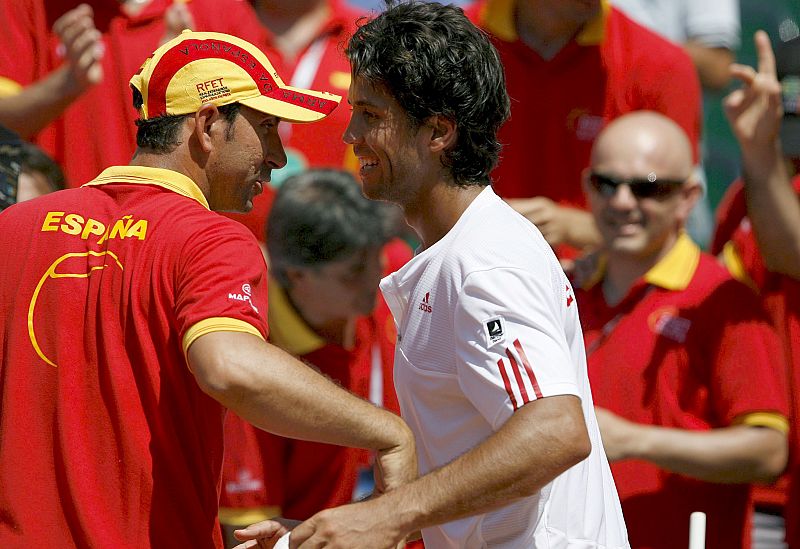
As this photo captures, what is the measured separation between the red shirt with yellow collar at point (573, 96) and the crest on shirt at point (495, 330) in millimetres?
2366

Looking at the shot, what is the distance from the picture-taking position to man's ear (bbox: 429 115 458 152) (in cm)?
275

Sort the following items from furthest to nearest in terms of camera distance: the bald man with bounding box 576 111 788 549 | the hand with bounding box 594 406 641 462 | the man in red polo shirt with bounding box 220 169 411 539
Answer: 1. the man in red polo shirt with bounding box 220 169 411 539
2. the bald man with bounding box 576 111 788 549
3. the hand with bounding box 594 406 641 462

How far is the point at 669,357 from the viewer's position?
4.16m

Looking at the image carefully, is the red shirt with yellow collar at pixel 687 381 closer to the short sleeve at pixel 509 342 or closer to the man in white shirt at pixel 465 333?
the man in white shirt at pixel 465 333

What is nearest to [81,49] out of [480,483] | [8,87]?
[8,87]

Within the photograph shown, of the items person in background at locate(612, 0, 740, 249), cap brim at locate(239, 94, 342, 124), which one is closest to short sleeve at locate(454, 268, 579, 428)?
cap brim at locate(239, 94, 342, 124)

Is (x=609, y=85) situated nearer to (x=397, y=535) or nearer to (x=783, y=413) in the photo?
(x=783, y=413)

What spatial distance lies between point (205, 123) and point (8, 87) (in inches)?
73.3

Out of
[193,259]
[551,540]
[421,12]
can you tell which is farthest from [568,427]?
[421,12]

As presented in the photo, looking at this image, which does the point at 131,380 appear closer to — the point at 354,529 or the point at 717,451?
the point at 354,529

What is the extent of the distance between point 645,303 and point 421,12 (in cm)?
185

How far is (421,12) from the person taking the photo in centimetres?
278

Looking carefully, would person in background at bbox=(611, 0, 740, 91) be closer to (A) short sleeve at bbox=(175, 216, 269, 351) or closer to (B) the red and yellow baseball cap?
(B) the red and yellow baseball cap

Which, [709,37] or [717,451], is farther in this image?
[709,37]
